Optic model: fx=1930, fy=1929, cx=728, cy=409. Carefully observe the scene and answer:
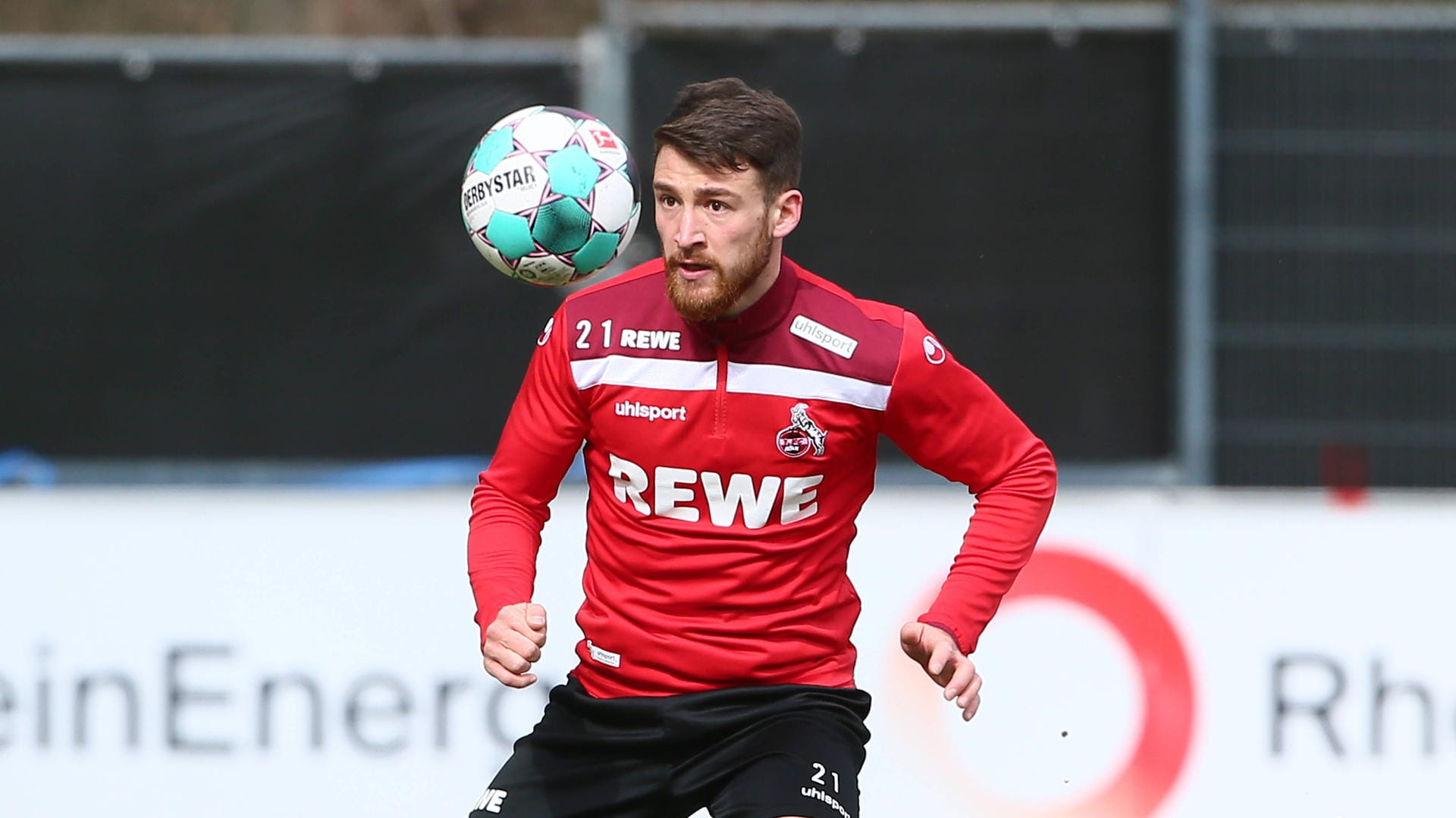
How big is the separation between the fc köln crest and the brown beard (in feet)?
0.91

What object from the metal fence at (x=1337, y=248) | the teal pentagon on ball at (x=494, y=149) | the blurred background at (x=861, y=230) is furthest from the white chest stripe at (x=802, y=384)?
the metal fence at (x=1337, y=248)

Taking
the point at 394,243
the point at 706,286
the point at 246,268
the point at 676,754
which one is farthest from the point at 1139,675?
the point at 246,268

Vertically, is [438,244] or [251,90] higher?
[251,90]

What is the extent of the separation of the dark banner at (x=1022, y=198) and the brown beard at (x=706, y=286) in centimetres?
490

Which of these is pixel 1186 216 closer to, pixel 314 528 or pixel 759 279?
pixel 314 528

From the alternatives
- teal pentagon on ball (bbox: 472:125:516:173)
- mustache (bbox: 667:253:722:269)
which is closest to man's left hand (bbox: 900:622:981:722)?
mustache (bbox: 667:253:722:269)

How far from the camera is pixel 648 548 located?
13.4 feet

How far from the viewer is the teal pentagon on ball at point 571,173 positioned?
440cm

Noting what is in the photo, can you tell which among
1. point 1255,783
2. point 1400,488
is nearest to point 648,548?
point 1255,783

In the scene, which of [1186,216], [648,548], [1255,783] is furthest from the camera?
[1186,216]

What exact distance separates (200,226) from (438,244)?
3.76 ft

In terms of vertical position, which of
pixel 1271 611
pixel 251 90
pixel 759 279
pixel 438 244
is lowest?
pixel 1271 611

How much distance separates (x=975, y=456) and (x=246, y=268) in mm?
5746

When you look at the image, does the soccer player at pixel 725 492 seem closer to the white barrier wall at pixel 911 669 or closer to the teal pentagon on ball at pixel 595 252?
the teal pentagon on ball at pixel 595 252
